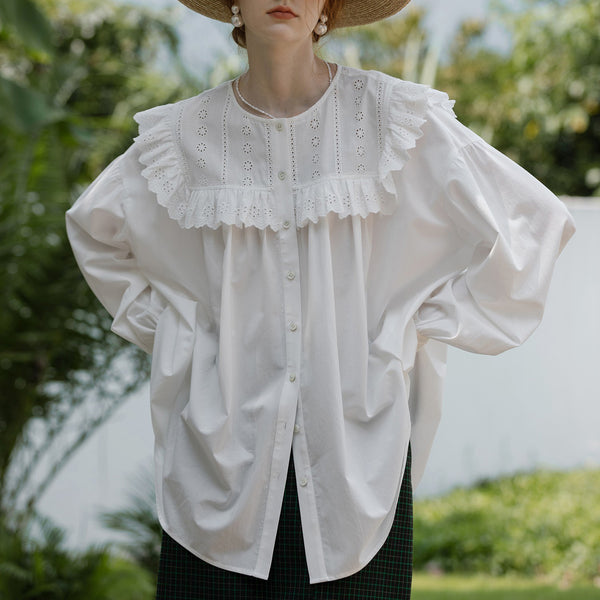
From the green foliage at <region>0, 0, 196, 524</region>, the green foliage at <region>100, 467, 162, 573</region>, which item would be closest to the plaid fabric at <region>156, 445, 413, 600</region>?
the green foliage at <region>0, 0, 196, 524</region>

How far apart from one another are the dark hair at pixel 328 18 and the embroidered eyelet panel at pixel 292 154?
0.12 meters

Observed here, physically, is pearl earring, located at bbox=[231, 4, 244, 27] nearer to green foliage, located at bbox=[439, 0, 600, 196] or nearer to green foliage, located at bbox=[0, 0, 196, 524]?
green foliage, located at bbox=[0, 0, 196, 524]

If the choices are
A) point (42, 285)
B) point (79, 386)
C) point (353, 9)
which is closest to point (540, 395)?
point (79, 386)

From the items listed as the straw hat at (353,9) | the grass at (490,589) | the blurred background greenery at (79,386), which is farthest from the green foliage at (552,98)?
the straw hat at (353,9)

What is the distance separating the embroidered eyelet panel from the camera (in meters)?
1.94

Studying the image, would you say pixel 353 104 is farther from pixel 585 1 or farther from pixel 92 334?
pixel 585 1

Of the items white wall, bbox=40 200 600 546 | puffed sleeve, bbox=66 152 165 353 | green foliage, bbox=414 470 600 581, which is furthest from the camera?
white wall, bbox=40 200 600 546

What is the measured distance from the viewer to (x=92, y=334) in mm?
4598

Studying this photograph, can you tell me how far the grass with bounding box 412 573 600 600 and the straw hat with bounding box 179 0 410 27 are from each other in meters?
3.45

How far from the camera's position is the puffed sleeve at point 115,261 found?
2.15m

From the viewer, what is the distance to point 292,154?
199cm

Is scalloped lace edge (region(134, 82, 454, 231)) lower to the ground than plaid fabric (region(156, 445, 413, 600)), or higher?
higher

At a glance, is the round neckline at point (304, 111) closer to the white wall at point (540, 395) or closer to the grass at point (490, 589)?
the grass at point (490, 589)

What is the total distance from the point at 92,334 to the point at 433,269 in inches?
113
